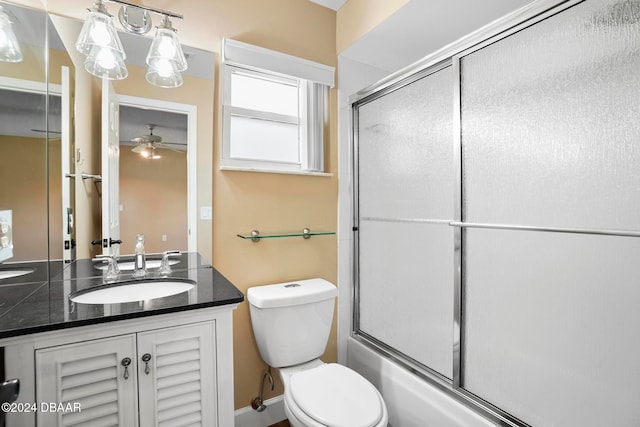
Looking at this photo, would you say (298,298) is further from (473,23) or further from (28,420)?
(473,23)

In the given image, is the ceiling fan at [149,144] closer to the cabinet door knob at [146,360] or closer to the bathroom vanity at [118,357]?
the bathroom vanity at [118,357]

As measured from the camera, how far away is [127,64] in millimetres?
1440

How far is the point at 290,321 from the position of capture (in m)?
1.59

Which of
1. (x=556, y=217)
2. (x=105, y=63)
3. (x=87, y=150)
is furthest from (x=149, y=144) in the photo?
(x=556, y=217)

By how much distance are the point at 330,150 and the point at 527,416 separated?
1566mm

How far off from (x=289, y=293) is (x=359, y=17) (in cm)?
160

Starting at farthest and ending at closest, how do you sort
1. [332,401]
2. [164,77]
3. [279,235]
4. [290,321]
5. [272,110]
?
1. [272,110]
2. [279,235]
3. [290,321]
4. [164,77]
5. [332,401]

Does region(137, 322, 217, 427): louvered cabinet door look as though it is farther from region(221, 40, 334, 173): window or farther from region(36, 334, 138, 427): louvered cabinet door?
region(221, 40, 334, 173): window

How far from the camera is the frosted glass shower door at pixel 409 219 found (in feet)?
4.64

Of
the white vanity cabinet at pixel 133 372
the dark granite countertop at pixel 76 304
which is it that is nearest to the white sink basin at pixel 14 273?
the dark granite countertop at pixel 76 304

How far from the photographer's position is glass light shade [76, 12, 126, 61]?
4.16 ft

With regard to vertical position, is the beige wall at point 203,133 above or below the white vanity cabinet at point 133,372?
above

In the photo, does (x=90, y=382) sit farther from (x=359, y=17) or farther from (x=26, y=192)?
(x=359, y=17)

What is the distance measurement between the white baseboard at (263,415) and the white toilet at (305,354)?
343 millimetres
